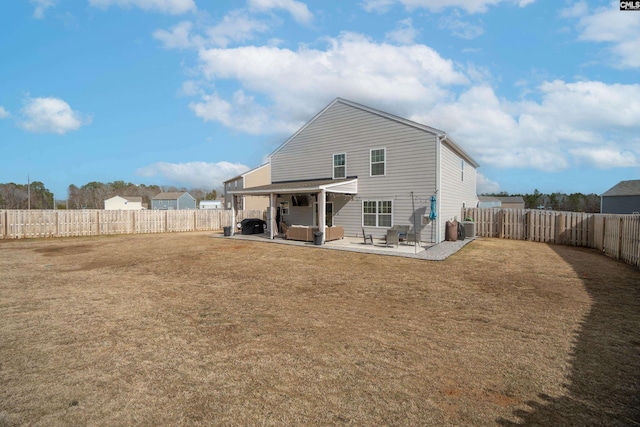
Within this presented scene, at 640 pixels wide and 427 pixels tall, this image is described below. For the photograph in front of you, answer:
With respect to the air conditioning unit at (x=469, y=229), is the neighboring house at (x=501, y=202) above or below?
above

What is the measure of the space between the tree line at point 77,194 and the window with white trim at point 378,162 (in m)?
60.6

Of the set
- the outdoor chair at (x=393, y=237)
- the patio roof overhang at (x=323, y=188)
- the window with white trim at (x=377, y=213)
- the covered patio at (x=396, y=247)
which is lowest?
the covered patio at (x=396, y=247)

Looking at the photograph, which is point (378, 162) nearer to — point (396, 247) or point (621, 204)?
point (396, 247)

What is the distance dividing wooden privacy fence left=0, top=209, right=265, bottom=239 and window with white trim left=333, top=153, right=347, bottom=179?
709cm

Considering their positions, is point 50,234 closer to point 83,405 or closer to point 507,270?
point 83,405

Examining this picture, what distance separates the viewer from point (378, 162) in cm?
1659

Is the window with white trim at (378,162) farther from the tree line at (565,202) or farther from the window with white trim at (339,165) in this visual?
the tree line at (565,202)

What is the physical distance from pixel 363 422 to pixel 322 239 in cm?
1207

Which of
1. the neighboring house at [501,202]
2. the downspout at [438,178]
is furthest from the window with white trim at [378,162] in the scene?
the neighboring house at [501,202]

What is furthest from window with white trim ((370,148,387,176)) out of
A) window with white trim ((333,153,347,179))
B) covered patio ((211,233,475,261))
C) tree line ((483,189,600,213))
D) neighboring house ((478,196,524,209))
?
tree line ((483,189,600,213))

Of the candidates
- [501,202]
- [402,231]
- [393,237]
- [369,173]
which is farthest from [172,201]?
[501,202]

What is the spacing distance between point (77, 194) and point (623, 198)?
109 metres

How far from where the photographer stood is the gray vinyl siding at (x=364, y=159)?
15310mm

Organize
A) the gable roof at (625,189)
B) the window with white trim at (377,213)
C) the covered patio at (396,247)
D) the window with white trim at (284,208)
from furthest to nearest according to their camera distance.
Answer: the gable roof at (625,189) → the window with white trim at (284,208) → the window with white trim at (377,213) → the covered patio at (396,247)
